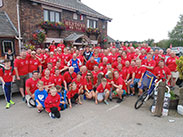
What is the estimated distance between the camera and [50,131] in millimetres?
3574

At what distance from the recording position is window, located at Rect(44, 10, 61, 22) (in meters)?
13.0

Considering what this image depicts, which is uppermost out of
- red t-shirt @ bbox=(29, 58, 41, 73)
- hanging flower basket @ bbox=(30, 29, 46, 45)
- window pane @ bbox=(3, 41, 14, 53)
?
hanging flower basket @ bbox=(30, 29, 46, 45)

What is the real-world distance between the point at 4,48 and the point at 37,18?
372cm

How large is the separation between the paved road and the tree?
41.8 metres

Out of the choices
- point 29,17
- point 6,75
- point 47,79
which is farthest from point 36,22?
point 47,79

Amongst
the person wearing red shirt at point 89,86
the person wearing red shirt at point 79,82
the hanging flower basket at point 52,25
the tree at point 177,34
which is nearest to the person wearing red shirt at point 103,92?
the person wearing red shirt at point 89,86

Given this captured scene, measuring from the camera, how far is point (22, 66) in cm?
600

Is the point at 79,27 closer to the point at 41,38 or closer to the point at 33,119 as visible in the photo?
the point at 41,38

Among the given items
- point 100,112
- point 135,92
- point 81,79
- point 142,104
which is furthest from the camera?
point 135,92

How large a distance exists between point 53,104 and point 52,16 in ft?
36.8

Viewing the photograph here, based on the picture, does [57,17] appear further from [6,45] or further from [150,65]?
[150,65]

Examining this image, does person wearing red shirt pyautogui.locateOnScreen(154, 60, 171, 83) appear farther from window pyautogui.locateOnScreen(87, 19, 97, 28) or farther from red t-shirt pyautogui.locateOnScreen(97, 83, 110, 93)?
window pyautogui.locateOnScreen(87, 19, 97, 28)

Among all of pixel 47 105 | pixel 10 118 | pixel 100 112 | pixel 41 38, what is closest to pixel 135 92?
pixel 100 112

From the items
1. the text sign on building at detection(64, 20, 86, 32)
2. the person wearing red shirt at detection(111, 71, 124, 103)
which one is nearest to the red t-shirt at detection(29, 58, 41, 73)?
the person wearing red shirt at detection(111, 71, 124, 103)
